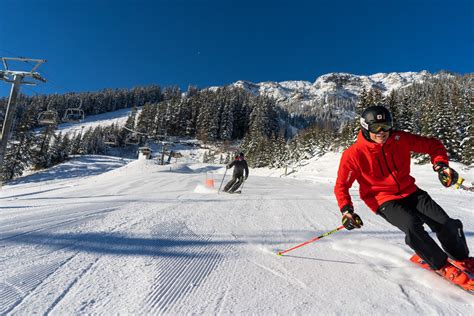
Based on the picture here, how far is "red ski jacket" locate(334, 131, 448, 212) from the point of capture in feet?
9.64

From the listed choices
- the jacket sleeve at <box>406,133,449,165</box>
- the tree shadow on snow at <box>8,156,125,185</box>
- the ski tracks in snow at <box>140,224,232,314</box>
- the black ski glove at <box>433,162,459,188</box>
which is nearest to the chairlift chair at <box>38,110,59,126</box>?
the ski tracks in snow at <box>140,224,232,314</box>

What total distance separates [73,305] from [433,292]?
296 centimetres

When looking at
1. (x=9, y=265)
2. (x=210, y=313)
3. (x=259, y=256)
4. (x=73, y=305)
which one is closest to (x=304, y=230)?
(x=259, y=256)

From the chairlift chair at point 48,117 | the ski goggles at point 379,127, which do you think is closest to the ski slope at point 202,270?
the ski goggles at point 379,127

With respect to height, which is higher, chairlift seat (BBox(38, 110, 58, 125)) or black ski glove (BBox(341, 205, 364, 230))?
chairlift seat (BBox(38, 110, 58, 125))

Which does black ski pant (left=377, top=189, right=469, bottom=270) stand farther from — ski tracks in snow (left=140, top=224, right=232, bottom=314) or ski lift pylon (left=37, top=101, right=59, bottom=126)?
ski lift pylon (left=37, top=101, right=59, bottom=126)

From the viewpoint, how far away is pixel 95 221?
3.96m

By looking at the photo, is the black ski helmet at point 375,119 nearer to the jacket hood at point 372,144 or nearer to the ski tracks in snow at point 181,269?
the jacket hood at point 372,144

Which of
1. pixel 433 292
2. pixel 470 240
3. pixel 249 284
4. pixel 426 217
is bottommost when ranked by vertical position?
pixel 249 284

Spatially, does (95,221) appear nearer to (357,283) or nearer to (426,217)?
(357,283)

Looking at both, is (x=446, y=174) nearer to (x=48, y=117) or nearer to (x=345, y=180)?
(x=345, y=180)

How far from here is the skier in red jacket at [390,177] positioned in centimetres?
268

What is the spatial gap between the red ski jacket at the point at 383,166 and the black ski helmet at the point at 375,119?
0.16 m

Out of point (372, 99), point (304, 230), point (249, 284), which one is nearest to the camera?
point (249, 284)
